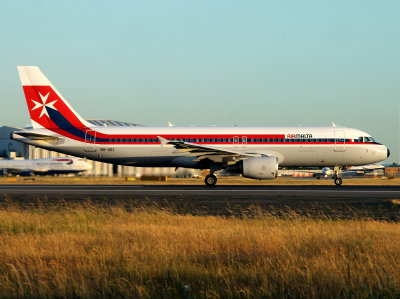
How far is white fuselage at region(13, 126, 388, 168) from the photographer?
3569cm

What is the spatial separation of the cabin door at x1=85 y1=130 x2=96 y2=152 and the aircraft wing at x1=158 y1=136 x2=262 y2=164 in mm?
5154

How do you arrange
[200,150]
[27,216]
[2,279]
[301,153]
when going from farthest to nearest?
[301,153] → [200,150] → [27,216] → [2,279]

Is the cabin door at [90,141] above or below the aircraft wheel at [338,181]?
above

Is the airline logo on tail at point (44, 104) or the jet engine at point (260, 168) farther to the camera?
the airline logo on tail at point (44, 104)

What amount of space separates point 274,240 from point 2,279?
17.4 ft

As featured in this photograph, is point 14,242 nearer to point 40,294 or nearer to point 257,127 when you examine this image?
point 40,294

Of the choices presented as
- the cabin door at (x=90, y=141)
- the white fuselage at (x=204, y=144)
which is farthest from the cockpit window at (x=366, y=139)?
the cabin door at (x=90, y=141)

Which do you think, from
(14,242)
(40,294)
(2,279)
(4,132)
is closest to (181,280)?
(40,294)

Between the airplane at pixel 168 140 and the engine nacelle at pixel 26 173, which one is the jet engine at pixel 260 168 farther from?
the engine nacelle at pixel 26 173

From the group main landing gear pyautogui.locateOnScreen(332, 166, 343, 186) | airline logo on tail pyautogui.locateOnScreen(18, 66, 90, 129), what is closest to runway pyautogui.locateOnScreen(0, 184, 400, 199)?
main landing gear pyautogui.locateOnScreen(332, 166, 343, 186)

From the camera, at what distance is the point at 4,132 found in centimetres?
10006

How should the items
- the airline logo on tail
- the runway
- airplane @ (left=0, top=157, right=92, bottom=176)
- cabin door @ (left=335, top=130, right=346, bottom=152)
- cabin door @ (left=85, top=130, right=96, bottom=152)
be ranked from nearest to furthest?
the runway, cabin door @ (left=85, top=130, right=96, bottom=152), the airline logo on tail, cabin door @ (left=335, top=130, right=346, bottom=152), airplane @ (left=0, top=157, right=92, bottom=176)

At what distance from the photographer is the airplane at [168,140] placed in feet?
117

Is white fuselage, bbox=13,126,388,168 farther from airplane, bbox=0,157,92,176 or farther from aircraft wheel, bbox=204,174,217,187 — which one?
airplane, bbox=0,157,92,176
